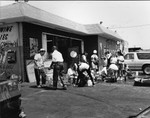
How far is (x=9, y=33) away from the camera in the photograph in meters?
13.0

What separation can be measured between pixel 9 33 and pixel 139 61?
1115 cm

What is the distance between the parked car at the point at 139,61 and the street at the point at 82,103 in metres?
9.76

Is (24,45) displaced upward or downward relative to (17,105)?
upward

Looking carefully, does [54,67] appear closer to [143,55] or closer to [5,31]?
[5,31]

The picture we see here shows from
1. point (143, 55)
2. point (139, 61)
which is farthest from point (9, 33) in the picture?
point (143, 55)

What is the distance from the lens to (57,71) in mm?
10211

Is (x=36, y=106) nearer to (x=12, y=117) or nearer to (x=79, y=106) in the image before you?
(x=79, y=106)

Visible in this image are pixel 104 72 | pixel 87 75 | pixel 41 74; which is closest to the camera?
pixel 41 74

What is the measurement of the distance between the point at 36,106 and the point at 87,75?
17.4 ft

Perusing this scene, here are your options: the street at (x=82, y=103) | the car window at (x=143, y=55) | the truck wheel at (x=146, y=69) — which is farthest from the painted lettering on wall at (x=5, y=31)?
the truck wheel at (x=146, y=69)

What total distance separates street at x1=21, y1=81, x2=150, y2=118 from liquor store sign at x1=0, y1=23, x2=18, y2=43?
13.0 ft

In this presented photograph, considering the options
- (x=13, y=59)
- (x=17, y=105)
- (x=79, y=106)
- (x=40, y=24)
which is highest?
(x=40, y=24)

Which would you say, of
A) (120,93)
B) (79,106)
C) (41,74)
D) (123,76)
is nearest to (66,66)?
(123,76)

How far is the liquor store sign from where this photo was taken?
42.2 feet
